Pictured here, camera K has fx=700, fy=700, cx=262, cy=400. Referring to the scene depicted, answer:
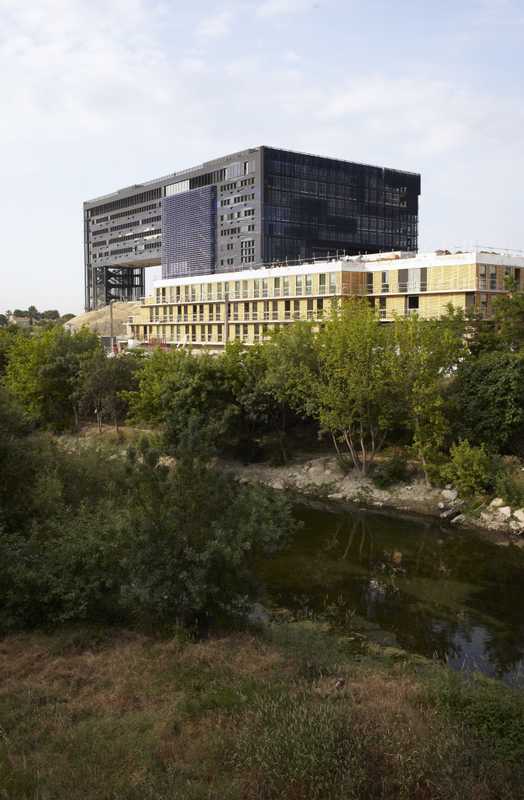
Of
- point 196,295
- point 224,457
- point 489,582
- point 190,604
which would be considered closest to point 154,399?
point 224,457

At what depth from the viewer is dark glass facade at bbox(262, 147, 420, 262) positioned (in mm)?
101062

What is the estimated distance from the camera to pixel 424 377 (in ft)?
115

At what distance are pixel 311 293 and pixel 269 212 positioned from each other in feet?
146

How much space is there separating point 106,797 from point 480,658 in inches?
476

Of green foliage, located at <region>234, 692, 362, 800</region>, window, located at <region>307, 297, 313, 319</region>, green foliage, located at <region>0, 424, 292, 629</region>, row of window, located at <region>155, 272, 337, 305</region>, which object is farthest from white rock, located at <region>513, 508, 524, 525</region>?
window, located at <region>307, 297, 313, 319</region>

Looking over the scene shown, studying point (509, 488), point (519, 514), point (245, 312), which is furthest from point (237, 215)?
point (519, 514)

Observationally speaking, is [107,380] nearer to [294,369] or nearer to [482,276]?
[294,369]

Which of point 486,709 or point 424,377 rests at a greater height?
point 424,377

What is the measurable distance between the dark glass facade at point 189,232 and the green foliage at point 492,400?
2959 inches

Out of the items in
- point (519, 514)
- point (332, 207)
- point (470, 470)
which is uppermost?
point (332, 207)

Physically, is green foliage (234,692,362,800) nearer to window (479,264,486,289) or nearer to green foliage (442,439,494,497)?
green foliage (442,439,494,497)

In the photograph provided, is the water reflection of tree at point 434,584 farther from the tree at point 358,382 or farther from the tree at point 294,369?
the tree at point 294,369

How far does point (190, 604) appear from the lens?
653 inches

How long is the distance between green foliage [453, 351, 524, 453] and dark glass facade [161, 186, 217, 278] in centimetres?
7516
